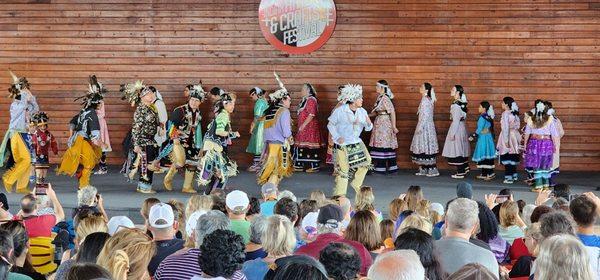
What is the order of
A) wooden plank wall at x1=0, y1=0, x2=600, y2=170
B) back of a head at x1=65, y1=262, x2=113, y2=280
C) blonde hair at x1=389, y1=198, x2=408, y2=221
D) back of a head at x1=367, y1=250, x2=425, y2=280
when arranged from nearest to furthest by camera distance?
back of a head at x1=65, y1=262, x2=113, y2=280 < back of a head at x1=367, y1=250, x2=425, y2=280 < blonde hair at x1=389, y1=198, x2=408, y2=221 < wooden plank wall at x1=0, y1=0, x2=600, y2=170

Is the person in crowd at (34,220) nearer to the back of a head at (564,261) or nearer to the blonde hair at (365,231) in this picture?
the blonde hair at (365,231)

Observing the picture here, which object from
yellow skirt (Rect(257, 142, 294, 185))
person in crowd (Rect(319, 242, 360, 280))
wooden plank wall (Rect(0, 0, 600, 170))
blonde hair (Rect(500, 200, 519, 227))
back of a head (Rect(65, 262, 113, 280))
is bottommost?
yellow skirt (Rect(257, 142, 294, 185))

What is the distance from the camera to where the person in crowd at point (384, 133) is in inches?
A: 575

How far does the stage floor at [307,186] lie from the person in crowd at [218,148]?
0.51 metres

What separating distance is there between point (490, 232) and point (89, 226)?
98.3 inches

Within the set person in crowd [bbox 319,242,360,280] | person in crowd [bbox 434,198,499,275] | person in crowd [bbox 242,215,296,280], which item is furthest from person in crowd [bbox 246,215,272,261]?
person in crowd [bbox 319,242,360,280]

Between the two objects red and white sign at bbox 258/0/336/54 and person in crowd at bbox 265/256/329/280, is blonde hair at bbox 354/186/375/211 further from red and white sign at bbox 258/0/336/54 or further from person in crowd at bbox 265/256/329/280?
red and white sign at bbox 258/0/336/54

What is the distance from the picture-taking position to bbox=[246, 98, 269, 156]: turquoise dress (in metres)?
14.9

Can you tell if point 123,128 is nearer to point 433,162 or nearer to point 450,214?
point 433,162

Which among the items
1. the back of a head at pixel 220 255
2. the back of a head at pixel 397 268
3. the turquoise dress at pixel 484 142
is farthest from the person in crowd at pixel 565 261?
the turquoise dress at pixel 484 142

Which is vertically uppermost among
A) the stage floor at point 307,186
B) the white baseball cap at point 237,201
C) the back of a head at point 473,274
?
the back of a head at point 473,274

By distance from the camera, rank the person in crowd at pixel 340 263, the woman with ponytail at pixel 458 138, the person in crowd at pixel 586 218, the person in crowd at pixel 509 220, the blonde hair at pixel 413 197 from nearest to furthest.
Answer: the person in crowd at pixel 340 263 < the person in crowd at pixel 586 218 < the person in crowd at pixel 509 220 < the blonde hair at pixel 413 197 < the woman with ponytail at pixel 458 138

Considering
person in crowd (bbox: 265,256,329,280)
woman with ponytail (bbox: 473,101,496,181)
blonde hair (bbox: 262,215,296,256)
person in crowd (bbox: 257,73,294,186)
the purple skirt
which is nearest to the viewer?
person in crowd (bbox: 265,256,329,280)

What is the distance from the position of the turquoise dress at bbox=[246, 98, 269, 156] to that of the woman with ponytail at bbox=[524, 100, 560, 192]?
3871mm
